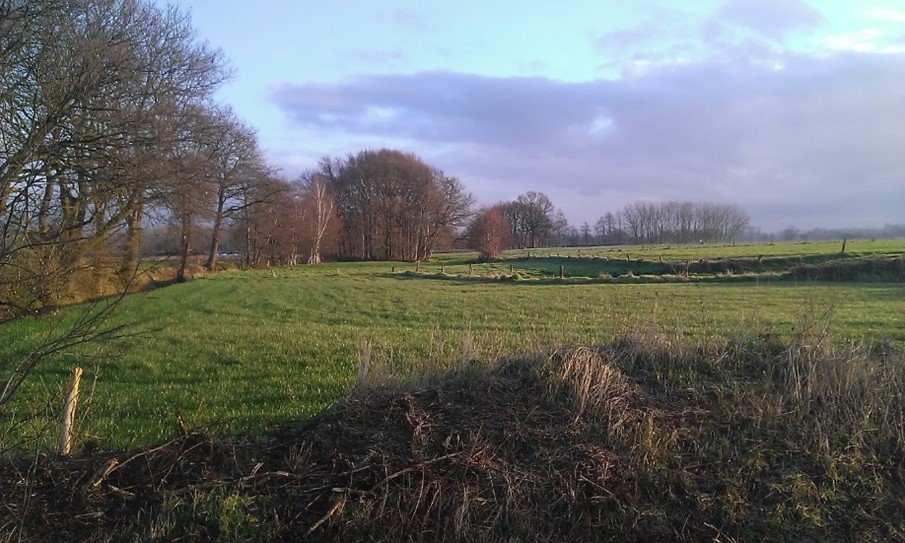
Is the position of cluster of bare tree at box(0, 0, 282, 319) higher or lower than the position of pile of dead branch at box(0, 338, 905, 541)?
higher

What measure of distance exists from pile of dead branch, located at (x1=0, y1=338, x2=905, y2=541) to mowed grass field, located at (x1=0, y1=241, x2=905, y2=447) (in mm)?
792

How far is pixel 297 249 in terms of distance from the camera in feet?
272

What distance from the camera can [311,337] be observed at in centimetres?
1484

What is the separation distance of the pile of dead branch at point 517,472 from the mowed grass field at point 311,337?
0.79m

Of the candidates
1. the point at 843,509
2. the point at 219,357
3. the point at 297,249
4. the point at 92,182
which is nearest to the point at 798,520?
the point at 843,509

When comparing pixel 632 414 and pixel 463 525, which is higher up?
pixel 632 414

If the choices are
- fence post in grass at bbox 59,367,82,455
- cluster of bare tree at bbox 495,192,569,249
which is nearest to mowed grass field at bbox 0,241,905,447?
fence post in grass at bbox 59,367,82,455

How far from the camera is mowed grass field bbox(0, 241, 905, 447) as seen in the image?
7.15 metres

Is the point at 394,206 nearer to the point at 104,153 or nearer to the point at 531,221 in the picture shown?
the point at 531,221

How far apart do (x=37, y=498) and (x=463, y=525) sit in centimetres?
290

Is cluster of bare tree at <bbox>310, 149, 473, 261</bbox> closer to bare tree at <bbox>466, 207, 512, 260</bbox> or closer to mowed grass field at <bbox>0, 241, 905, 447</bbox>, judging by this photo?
bare tree at <bbox>466, 207, 512, 260</bbox>

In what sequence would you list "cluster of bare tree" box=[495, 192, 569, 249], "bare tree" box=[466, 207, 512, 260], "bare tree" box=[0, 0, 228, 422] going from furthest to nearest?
1. "cluster of bare tree" box=[495, 192, 569, 249]
2. "bare tree" box=[466, 207, 512, 260]
3. "bare tree" box=[0, 0, 228, 422]

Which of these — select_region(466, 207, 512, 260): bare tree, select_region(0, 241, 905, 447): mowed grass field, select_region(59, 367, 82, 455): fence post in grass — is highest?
select_region(466, 207, 512, 260): bare tree

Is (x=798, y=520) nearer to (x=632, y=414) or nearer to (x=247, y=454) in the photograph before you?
(x=632, y=414)
